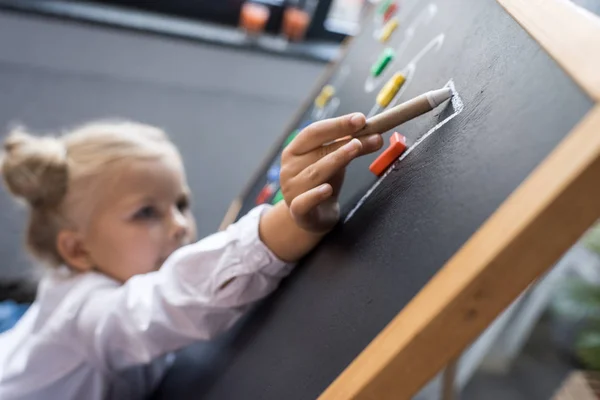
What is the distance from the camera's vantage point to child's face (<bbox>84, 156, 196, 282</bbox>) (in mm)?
851

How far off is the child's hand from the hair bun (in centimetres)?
49

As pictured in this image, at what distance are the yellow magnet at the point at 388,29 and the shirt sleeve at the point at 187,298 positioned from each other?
32 cm

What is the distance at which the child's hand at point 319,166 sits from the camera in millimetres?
478

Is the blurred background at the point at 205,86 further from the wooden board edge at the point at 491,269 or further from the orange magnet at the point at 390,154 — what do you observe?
the wooden board edge at the point at 491,269

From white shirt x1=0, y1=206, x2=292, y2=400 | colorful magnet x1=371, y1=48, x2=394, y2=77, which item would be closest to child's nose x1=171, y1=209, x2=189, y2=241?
Result: white shirt x1=0, y1=206, x2=292, y2=400

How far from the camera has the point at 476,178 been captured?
1.21ft

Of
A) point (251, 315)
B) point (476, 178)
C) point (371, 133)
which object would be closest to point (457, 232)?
point (476, 178)

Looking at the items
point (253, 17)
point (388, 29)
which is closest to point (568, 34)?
point (388, 29)

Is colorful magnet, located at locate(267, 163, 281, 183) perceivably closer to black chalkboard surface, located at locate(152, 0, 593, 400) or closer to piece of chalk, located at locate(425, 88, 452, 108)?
black chalkboard surface, located at locate(152, 0, 593, 400)

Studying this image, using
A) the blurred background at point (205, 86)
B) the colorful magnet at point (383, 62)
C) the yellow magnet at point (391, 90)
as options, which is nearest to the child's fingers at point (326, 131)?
the yellow magnet at point (391, 90)

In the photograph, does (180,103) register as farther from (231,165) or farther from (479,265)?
(479,265)

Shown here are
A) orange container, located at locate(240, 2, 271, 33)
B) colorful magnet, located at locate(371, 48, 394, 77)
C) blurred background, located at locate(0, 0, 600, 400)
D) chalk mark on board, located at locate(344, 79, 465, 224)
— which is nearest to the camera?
chalk mark on board, located at locate(344, 79, 465, 224)

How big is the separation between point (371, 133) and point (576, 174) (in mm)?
217

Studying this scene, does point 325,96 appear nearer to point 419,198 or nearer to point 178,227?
point 178,227
